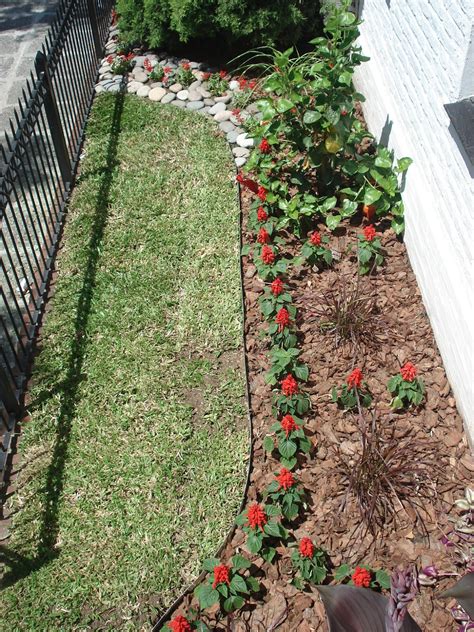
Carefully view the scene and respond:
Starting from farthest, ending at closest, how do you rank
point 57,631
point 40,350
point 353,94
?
point 353,94
point 40,350
point 57,631

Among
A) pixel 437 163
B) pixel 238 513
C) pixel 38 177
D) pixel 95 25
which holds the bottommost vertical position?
pixel 238 513

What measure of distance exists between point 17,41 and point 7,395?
19.8 ft

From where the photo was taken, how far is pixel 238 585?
3.35 metres

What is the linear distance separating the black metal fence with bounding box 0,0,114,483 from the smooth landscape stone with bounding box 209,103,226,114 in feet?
4.18

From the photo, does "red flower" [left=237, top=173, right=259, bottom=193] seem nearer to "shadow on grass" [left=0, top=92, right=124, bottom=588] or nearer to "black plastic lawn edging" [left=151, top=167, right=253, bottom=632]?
"black plastic lawn edging" [left=151, top=167, right=253, bottom=632]

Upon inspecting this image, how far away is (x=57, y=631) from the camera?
345 cm

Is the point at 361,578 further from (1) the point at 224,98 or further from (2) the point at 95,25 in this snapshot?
(2) the point at 95,25

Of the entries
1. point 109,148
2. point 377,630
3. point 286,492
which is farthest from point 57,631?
point 109,148

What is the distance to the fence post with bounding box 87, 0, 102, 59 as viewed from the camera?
7.80 metres

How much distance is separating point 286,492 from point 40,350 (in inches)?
82.3

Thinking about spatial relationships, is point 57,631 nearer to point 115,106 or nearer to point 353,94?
point 353,94

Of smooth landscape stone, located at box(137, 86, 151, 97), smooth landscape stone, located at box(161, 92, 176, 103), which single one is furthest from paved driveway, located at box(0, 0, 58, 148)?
smooth landscape stone, located at box(161, 92, 176, 103)

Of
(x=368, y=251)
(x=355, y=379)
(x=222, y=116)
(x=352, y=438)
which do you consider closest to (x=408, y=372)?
(x=355, y=379)

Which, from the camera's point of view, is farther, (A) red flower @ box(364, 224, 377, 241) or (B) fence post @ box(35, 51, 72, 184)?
(B) fence post @ box(35, 51, 72, 184)
